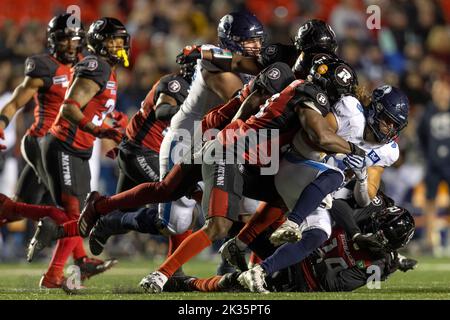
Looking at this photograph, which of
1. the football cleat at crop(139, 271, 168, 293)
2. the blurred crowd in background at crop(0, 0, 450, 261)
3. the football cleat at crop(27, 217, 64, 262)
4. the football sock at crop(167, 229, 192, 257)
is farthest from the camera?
the blurred crowd in background at crop(0, 0, 450, 261)

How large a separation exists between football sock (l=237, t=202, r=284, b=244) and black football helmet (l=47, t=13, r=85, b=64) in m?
2.25

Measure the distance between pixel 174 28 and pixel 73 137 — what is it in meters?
5.84

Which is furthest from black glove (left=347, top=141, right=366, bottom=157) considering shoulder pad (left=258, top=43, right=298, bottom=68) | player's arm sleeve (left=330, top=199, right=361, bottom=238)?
shoulder pad (left=258, top=43, right=298, bottom=68)

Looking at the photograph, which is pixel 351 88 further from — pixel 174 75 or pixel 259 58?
pixel 174 75

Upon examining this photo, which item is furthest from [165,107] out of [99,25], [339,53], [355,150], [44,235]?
[339,53]

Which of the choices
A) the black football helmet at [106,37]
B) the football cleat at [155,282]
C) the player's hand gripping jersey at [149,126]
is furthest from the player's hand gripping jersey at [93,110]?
the football cleat at [155,282]

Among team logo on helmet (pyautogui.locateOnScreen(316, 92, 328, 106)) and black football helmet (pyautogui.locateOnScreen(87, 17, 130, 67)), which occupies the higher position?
black football helmet (pyautogui.locateOnScreen(87, 17, 130, 67))

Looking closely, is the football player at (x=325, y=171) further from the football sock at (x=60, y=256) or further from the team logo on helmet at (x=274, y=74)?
the football sock at (x=60, y=256)

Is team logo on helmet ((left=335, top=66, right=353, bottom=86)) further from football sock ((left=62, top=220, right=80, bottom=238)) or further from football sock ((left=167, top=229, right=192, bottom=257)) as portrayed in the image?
football sock ((left=62, top=220, right=80, bottom=238))

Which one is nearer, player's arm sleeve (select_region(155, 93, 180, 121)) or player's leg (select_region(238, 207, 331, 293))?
player's leg (select_region(238, 207, 331, 293))

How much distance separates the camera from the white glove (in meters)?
7.02

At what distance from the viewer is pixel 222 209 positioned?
661 cm

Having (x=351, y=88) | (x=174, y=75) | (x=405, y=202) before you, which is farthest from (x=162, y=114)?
(x=405, y=202)

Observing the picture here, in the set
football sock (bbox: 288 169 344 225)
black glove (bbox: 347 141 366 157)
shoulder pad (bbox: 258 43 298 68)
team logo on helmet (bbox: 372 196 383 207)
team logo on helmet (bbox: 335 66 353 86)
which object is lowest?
team logo on helmet (bbox: 372 196 383 207)
